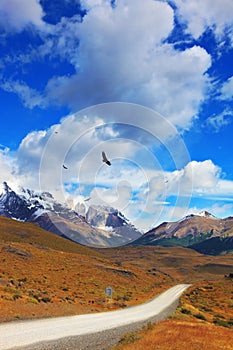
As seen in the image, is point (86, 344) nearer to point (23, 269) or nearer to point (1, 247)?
point (23, 269)

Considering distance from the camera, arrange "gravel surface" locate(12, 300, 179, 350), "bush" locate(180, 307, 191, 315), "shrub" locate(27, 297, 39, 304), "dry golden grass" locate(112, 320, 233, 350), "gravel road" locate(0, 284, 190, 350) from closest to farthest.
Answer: "dry golden grass" locate(112, 320, 233, 350)
"gravel surface" locate(12, 300, 179, 350)
"gravel road" locate(0, 284, 190, 350)
"shrub" locate(27, 297, 39, 304)
"bush" locate(180, 307, 191, 315)

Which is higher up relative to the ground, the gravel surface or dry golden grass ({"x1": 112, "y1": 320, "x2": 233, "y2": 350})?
dry golden grass ({"x1": 112, "y1": 320, "x2": 233, "y2": 350})

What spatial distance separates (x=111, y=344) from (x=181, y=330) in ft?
20.7

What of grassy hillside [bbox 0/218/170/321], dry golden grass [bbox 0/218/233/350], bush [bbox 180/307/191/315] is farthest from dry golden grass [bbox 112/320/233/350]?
bush [bbox 180/307/191/315]

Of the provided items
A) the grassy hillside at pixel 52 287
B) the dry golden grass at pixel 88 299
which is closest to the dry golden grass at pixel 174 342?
the dry golden grass at pixel 88 299

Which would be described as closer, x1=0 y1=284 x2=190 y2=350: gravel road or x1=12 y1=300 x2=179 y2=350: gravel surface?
x1=12 y1=300 x2=179 y2=350: gravel surface

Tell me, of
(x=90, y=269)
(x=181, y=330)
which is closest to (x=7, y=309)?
(x=181, y=330)

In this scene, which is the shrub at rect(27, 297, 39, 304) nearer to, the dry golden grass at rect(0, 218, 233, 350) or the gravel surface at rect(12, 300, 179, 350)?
the dry golden grass at rect(0, 218, 233, 350)

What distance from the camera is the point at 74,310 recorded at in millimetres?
39312

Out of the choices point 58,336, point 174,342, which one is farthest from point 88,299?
point 174,342

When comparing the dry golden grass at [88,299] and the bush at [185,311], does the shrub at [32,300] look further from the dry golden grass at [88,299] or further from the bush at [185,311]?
the bush at [185,311]

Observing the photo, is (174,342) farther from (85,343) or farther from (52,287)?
(52,287)

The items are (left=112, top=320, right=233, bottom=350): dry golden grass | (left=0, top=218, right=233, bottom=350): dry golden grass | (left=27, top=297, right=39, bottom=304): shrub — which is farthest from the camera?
(left=27, top=297, right=39, bottom=304): shrub

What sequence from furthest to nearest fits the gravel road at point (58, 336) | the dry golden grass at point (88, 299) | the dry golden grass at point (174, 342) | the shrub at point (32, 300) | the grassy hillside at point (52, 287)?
the shrub at point (32, 300), the grassy hillside at point (52, 287), the dry golden grass at point (88, 299), the gravel road at point (58, 336), the dry golden grass at point (174, 342)
